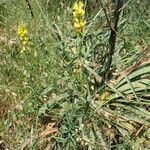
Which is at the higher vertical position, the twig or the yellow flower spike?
the yellow flower spike

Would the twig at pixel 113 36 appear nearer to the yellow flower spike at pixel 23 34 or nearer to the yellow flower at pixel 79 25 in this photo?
the yellow flower at pixel 79 25

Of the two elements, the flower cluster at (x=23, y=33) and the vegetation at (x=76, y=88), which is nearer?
the vegetation at (x=76, y=88)

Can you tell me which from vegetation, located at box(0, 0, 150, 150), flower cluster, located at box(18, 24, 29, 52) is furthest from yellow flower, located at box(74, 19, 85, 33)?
flower cluster, located at box(18, 24, 29, 52)

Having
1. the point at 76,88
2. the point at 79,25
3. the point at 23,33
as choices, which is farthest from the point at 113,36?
the point at 23,33

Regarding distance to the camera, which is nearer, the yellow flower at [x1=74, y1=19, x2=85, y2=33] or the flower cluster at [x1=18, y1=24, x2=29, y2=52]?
the yellow flower at [x1=74, y1=19, x2=85, y2=33]

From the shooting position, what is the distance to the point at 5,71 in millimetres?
3539

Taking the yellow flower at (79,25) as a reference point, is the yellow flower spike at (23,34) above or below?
above

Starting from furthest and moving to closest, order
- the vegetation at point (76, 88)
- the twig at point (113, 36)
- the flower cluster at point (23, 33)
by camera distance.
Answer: the flower cluster at point (23, 33), the vegetation at point (76, 88), the twig at point (113, 36)

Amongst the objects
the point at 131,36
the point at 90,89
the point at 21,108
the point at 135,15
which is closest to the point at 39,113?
the point at 21,108

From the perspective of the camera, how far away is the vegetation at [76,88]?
9.89 ft

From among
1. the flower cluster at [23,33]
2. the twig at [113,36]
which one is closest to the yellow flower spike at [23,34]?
the flower cluster at [23,33]

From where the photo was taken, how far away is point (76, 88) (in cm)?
319

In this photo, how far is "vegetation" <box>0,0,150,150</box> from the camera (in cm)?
301

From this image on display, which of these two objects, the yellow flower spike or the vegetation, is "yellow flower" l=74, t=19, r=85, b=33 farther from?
the yellow flower spike
